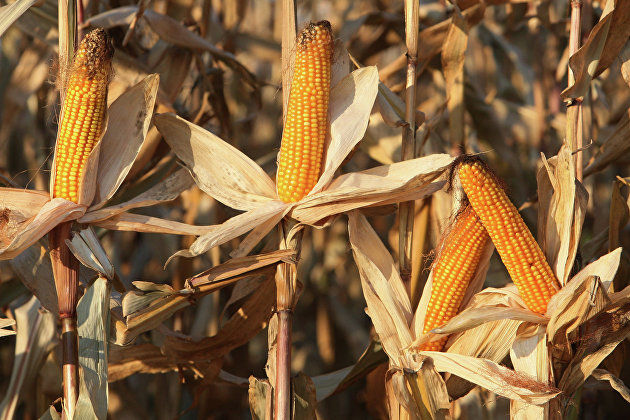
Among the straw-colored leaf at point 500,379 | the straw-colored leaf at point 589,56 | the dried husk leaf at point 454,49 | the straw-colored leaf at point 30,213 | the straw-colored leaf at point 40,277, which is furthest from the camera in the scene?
the dried husk leaf at point 454,49

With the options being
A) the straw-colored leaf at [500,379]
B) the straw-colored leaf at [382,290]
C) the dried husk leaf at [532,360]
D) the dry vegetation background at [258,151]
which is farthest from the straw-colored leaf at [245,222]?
the dried husk leaf at [532,360]

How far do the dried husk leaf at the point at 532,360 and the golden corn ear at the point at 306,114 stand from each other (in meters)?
0.83

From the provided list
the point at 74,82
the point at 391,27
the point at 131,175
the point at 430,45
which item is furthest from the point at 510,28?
the point at 74,82

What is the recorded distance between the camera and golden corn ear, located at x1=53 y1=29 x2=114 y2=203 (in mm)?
2283

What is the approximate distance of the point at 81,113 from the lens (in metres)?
2.29

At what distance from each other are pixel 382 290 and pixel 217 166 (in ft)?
2.35

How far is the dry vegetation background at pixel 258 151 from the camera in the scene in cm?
306

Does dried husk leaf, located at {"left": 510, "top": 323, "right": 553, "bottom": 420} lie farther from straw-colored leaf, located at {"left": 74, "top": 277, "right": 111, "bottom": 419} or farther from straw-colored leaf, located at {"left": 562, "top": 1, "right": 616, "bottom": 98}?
straw-colored leaf, located at {"left": 74, "top": 277, "right": 111, "bottom": 419}

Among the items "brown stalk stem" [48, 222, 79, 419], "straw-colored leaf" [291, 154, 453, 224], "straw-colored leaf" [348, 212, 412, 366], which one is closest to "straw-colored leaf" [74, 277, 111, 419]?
"brown stalk stem" [48, 222, 79, 419]

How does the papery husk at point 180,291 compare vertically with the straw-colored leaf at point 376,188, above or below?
below

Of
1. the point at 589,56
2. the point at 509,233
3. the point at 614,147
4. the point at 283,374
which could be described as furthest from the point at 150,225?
the point at 614,147

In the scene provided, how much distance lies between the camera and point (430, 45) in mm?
3342

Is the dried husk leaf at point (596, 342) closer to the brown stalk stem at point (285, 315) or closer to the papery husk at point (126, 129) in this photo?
the brown stalk stem at point (285, 315)

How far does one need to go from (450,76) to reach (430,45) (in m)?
0.32
